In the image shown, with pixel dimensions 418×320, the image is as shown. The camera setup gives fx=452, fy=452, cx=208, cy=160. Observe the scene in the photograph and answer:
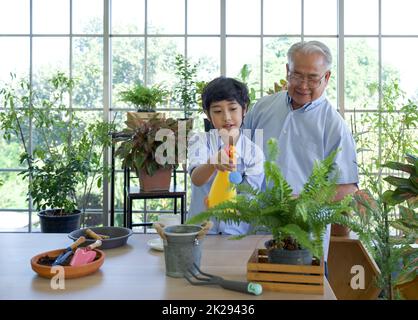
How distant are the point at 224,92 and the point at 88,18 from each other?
12.4 feet

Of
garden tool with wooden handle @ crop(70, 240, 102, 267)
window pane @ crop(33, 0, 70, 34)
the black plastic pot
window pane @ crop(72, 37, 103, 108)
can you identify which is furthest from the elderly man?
window pane @ crop(33, 0, 70, 34)

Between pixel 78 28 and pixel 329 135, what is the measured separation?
387 centimetres

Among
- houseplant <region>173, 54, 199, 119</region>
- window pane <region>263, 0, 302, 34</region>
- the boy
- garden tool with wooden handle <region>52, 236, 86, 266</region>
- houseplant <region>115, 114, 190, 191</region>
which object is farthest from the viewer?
window pane <region>263, 0, 302, 34</region>

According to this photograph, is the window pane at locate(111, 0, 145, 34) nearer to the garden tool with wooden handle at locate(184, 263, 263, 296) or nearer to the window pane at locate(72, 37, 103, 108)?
the window pane at locate(72, 37, 103, 108)

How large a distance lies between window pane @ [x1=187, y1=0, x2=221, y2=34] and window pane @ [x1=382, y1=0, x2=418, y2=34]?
5.96ft

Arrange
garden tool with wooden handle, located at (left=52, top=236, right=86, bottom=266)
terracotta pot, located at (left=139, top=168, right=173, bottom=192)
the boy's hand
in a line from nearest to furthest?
1. garden tool with wooden handle, located at (left=52, top=236, right=86, bottom=266)
2. the boy's hand
3. terracotta pot, located at (left=139, top=168, right=173, bottom=192)

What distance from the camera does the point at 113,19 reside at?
5.11m

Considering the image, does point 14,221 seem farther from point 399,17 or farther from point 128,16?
point 399,17

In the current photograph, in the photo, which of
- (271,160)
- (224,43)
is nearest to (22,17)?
(224,43)

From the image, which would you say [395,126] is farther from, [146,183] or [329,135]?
[329,135]

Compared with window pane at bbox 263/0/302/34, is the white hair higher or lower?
lower

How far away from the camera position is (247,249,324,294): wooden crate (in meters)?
1.24

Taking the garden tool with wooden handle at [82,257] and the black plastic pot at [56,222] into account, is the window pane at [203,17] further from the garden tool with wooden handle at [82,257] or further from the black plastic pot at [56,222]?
the garden tool with wooden handle at [82,257]

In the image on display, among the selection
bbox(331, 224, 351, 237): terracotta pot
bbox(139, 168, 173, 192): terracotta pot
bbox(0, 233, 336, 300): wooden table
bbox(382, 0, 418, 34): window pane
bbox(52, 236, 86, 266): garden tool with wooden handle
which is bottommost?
bbox(331, 224, 351, 237): terracotta pot
